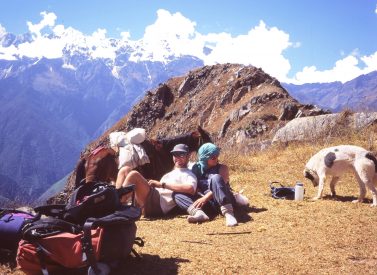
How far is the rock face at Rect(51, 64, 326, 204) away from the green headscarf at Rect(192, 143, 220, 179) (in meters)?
24.3

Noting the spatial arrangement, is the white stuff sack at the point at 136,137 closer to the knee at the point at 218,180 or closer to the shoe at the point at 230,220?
the knee at the point at 218,180

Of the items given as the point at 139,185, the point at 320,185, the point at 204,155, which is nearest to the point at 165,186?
the point at 139,185

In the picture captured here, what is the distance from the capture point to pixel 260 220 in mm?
6785

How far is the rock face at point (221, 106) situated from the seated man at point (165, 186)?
80.7ft

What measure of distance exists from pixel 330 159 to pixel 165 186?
298 cm

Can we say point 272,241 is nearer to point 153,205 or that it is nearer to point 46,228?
point 153,205

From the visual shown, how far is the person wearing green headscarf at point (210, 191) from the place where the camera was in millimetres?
6738

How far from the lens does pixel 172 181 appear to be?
7.13 m

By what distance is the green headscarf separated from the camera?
7289 millimetres

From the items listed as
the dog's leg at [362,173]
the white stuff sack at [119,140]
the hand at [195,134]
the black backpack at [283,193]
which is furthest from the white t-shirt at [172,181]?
the dog's leg at [362,173]

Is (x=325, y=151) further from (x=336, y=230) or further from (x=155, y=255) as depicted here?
(x=155, y=255)

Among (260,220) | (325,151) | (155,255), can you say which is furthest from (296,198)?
(155,255)

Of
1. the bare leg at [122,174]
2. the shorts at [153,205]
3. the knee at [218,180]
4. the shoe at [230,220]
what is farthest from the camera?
the shorts at [153,205]

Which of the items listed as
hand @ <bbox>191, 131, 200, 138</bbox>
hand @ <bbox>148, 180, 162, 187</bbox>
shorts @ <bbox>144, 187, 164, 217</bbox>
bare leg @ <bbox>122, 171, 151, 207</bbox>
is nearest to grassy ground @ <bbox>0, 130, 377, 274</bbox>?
shorts @ <bbox>144, 187, 164, 217</bbox>
